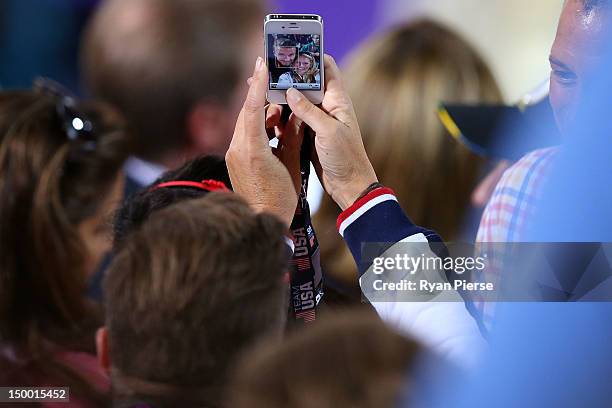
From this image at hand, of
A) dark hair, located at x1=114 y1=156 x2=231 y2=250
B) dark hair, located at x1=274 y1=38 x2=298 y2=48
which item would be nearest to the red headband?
dark hair, located at x1=114 y1=156 x2=231 y2=250

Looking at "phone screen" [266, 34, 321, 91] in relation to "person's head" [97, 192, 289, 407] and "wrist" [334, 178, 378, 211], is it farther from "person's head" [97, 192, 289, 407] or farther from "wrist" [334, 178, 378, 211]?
"person's head" [97, 192, 289, 407]

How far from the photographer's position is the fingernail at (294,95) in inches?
52.8

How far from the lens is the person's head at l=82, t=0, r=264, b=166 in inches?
65.7

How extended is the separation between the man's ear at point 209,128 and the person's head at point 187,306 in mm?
617

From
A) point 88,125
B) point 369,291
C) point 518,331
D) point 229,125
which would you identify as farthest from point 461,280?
point 88,125

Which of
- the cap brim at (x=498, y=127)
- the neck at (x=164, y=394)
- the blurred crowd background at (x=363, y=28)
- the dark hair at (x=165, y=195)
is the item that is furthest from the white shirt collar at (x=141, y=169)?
the neck at (x=164, y=394)

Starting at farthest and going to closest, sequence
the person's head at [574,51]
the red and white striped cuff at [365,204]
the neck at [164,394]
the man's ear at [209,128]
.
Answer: the man's ear at [209,128] < the person's head at [574,51] < the red and white striped cuff at [365,204] < the neck at [164,394]

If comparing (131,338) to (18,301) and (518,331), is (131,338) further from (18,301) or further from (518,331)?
(18,301)

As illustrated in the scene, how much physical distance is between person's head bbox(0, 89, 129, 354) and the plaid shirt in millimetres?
679

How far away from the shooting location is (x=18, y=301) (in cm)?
162

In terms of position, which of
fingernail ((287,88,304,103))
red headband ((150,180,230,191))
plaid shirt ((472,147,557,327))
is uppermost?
fingernail ((287,88,304,103))

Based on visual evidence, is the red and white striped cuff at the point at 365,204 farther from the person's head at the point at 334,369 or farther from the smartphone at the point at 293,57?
the person's head at the point at 334,369

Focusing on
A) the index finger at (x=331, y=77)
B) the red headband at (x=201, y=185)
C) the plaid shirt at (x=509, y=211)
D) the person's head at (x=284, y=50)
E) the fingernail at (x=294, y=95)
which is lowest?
the plaid shirt at (x=509, y=211)

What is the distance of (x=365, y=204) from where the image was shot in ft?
4.25
